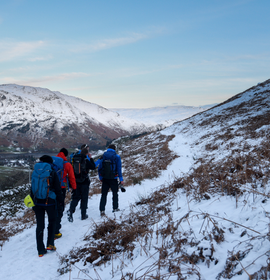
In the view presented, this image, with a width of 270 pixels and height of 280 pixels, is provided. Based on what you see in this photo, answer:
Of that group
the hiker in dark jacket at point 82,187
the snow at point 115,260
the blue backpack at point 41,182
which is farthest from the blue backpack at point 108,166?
the blue backpack at point 41,182

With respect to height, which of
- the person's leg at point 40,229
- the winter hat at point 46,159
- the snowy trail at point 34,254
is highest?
the winter hat at point 46,159

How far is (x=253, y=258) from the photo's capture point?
2.87 meters

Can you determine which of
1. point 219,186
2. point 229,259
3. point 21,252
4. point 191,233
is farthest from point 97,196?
point 229,259

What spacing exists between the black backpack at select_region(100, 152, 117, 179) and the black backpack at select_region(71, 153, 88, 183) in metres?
0.61

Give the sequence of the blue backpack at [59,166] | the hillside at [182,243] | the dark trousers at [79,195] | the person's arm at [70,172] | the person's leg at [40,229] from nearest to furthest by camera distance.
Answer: the hillside at [182,243] → the person's leg at [40,229] → the blue backpack at [59,166] → the person's arm at [70,172] → the dark trousers at [79,195]

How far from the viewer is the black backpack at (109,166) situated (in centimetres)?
725

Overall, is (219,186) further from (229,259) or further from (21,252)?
(21,252)

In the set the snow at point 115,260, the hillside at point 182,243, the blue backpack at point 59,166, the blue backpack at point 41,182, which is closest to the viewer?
the hillside at point 182,243

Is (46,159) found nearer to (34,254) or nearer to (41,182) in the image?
(41,182)

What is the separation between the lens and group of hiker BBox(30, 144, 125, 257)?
17.0 feet

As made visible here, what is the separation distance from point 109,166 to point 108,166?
0.11 feet

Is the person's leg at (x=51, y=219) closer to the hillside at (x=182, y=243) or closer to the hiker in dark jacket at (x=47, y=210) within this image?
the hiker in dark jacket at (x=47, y=210)

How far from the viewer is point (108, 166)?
7254mm

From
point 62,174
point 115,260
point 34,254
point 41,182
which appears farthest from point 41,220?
point 115,260
